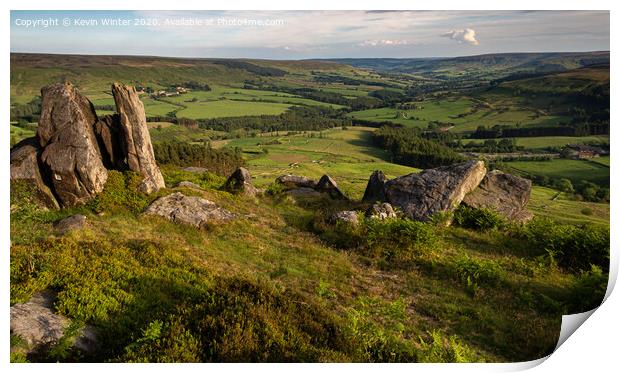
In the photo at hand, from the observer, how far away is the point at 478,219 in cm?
1664

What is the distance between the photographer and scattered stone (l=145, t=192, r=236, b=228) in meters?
15.1

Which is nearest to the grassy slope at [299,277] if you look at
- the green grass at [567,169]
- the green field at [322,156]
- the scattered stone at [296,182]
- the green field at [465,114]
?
the green grass at [567,169]

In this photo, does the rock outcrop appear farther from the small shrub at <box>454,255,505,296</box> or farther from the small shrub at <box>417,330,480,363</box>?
the small shrub at <box>417,330,480,363</box>

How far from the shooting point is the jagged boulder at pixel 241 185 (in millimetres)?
21531

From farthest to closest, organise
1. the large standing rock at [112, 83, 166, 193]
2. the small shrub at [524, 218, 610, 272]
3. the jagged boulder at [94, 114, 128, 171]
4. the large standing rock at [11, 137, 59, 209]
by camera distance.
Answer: the large standing rock at [112, 83, 166, 193]
the jagged boulder at [94, 114, 128, 171]
the large standing rock at [11, 137, 59, 209]
the small shrub at [524, 218, 610, 272]

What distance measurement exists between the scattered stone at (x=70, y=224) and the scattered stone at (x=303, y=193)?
1149 centimetres

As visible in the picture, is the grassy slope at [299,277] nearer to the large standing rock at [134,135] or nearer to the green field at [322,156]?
the large standing rock at [134,135]

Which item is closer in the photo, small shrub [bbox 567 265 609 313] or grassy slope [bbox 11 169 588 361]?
grassy slope [bbox 11 169 588 361]

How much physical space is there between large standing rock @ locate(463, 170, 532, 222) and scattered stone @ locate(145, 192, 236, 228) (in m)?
11.8

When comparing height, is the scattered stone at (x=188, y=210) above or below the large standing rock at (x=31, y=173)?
below

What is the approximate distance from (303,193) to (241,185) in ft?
12.6

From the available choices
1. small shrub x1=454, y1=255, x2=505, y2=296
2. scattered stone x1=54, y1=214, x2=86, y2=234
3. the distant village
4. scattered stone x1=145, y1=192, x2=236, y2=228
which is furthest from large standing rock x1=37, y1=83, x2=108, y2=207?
the distant village
